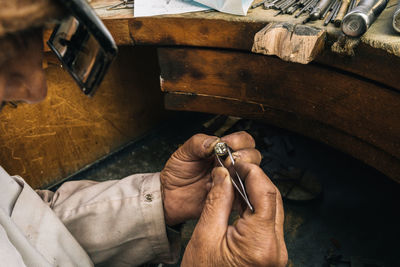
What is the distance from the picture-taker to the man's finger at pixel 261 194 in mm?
998

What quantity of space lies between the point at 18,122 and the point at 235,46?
5.01 ft

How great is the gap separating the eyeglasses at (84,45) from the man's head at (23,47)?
55 millimetres

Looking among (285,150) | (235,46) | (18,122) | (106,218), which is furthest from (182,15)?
(285,150)

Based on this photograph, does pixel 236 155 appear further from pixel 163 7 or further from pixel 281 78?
pixel 163 7

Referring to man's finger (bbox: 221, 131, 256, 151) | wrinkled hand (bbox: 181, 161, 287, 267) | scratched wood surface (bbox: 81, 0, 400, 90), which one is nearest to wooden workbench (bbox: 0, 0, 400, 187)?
scratched wood surface (bbox: 81, 0, 400, 90)

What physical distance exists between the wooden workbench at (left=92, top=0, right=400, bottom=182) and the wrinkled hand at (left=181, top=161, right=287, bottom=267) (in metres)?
0.57

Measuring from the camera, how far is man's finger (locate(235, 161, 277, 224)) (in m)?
1.00

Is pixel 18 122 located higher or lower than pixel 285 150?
higher

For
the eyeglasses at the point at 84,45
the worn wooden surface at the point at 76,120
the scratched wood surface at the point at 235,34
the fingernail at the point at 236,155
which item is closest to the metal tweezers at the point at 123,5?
the scratched wood surface at the point at 235,34

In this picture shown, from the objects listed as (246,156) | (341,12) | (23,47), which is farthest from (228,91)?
(23,47)

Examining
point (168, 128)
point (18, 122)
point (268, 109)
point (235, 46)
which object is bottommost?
point (168, 128)

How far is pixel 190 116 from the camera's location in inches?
122

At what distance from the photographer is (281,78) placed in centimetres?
150

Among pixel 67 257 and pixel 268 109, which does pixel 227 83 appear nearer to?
pixel 268 109
